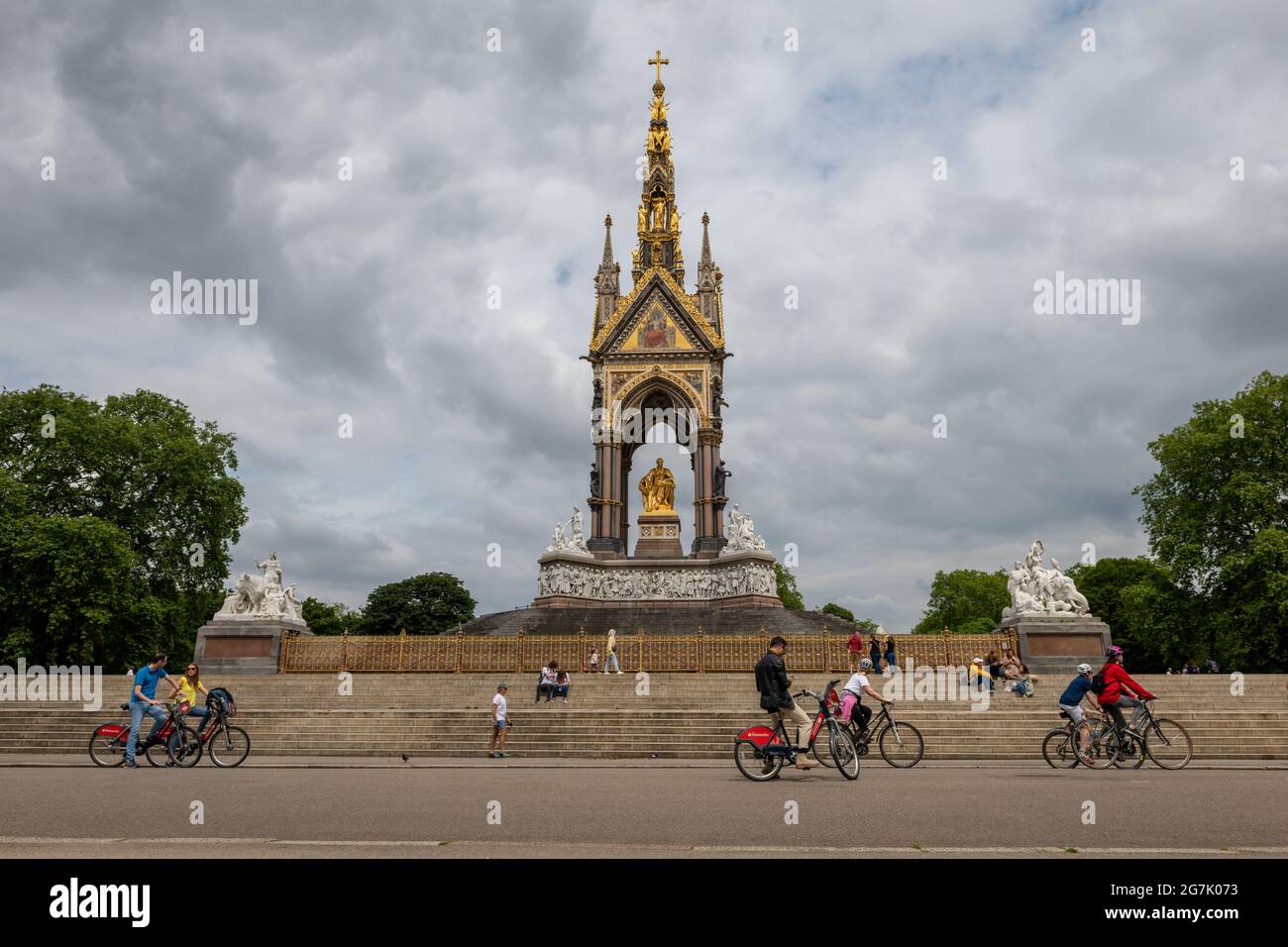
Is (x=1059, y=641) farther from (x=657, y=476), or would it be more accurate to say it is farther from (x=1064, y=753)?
(x=657, y=476)

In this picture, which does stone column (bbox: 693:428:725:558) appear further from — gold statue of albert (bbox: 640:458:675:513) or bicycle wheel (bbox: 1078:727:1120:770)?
bicycle wheel (bbox: 1078:727:1120:770)

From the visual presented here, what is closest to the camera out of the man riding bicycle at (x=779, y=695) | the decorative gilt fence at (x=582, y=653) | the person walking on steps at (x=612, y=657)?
the man riding bicycle at (x=779, y=695)

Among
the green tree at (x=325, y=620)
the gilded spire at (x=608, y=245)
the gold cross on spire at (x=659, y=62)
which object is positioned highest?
the gold cross on spire at (x=659, y=62)

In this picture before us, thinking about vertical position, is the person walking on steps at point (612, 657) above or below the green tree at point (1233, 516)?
below

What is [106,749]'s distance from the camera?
1399 centimetres

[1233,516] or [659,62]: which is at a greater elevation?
[659,62]

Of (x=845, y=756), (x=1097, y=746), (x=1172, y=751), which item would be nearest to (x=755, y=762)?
(x=845, y=756)

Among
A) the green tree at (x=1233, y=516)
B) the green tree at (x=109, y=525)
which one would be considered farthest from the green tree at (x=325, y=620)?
the green tree at (x=1233, y=516)

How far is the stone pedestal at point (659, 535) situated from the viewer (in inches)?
1625

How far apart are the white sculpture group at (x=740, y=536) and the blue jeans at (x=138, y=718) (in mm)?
25865

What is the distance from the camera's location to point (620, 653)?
1055 inches

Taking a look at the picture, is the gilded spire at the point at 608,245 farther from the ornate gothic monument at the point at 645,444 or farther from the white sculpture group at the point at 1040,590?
the white sculpture group at the point at 1040,590

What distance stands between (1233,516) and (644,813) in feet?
117
